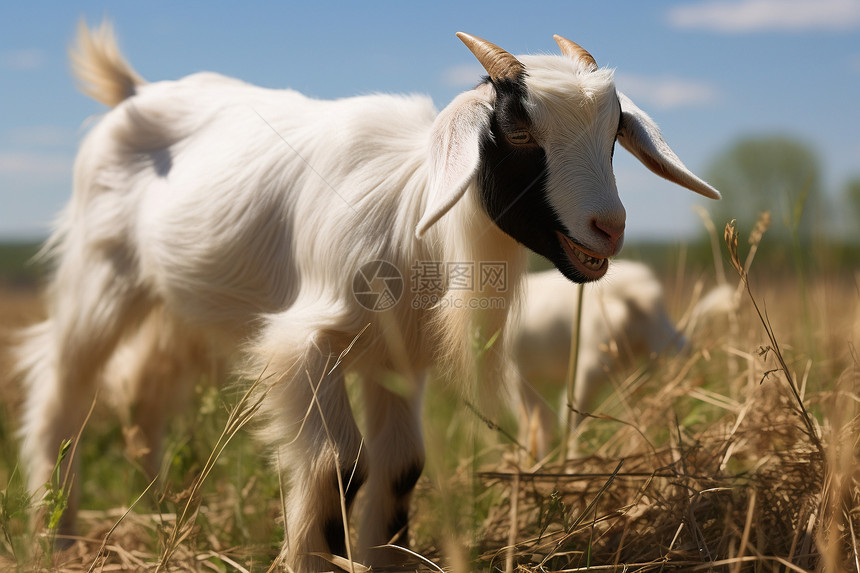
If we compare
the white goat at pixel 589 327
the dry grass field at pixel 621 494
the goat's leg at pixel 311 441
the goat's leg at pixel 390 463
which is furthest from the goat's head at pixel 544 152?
the white goat at pixel 589 327

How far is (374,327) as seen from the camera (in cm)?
259

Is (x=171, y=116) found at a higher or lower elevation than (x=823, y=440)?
higher

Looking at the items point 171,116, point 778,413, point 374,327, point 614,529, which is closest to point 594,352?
point 778,413

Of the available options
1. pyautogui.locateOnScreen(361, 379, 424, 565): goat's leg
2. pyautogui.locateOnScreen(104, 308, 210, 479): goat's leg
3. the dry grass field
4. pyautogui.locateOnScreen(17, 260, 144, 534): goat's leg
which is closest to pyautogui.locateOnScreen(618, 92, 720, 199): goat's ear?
the dry grass field

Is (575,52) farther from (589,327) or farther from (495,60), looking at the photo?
(589,327)

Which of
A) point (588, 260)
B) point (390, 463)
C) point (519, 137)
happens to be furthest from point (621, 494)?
point (519, 137)

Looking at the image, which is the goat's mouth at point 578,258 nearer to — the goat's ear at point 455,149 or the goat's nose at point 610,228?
the goat's nose at point 610,228

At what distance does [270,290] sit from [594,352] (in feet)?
8.73

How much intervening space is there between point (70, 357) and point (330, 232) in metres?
1.79

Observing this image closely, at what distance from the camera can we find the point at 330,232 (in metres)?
2.58

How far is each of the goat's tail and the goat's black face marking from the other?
2.41m

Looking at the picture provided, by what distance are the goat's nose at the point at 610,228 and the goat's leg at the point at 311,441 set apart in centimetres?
99

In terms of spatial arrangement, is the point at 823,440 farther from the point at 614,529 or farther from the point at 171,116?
the point at 171,116

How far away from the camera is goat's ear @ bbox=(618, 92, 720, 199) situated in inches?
96.7
